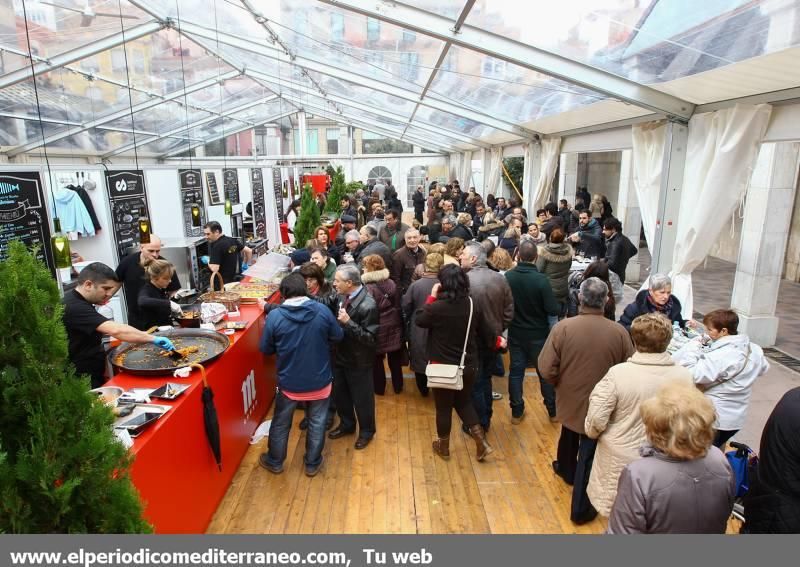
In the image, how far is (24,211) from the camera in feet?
11.3

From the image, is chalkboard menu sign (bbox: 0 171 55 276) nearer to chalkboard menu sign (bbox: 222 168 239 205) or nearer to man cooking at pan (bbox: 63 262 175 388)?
man cooking at pan (bbox: 63 262 175 388)

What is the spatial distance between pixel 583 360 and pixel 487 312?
3.31 feet

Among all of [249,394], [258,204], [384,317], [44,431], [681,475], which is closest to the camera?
[44,431]

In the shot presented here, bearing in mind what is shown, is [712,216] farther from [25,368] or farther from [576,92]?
[25,368]

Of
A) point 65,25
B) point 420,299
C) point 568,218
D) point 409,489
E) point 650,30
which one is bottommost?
point 409,489

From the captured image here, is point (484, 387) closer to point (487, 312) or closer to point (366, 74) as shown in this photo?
point (487, 312)

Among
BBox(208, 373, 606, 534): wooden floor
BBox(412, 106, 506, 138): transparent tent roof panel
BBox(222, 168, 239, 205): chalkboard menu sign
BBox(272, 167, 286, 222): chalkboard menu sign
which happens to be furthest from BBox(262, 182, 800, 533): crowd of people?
BBox(412, 106, 506, 138): transparent tent roof panel

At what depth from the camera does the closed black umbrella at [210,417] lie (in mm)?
2887

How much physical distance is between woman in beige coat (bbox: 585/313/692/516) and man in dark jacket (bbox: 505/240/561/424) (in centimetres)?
153

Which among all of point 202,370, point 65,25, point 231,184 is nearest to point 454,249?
point 202,370

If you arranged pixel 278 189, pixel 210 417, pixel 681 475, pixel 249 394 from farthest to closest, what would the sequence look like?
pixel 278 189 → pixel 249 394 → pixel 210 417 → pixel 681 475

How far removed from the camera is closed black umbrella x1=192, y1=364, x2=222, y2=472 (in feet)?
9.47

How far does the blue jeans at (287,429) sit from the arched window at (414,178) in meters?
23.2
